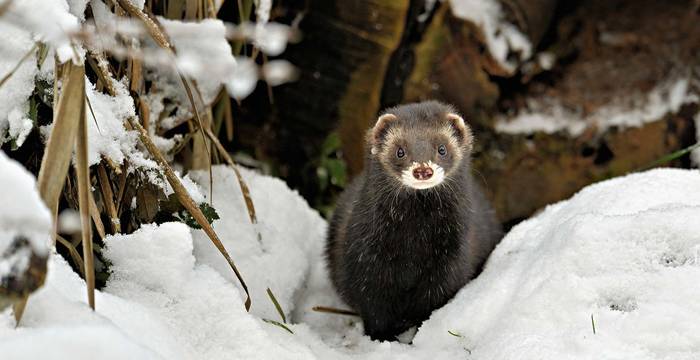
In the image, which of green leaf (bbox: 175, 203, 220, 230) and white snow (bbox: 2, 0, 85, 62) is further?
green leaf (bbox: 175, 203, 220, 230)

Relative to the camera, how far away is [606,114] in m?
4.64

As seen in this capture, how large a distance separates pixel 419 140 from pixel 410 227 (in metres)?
0.35

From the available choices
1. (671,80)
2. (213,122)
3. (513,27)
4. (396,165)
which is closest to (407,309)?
(396,165)

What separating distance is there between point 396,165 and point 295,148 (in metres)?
1.66

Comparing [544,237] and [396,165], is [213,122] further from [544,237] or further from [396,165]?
[544,237]

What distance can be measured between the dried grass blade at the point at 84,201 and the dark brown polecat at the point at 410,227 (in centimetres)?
136

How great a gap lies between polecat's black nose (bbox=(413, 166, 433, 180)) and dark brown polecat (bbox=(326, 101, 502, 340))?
17 centimetres

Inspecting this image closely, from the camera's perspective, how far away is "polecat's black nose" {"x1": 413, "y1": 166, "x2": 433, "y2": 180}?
9.38 ft

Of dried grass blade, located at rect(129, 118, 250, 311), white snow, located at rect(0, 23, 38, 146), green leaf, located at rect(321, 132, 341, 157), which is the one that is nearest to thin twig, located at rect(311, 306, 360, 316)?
dried grass blade, located at rect(129, 118, 250, 311)

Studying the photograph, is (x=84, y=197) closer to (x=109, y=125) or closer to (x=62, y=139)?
(x=62, y=139)

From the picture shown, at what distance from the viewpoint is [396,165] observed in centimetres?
308

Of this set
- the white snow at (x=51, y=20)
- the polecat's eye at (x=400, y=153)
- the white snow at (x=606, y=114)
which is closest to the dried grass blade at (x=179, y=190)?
the white snow at (x=51, y=20)

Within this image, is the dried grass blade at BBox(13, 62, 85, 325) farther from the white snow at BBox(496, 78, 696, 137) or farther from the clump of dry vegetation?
the white snow at BBox(496, 78, 696, 137)

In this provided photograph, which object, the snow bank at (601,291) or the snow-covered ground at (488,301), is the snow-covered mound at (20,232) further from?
the snow bank at (601,291)
